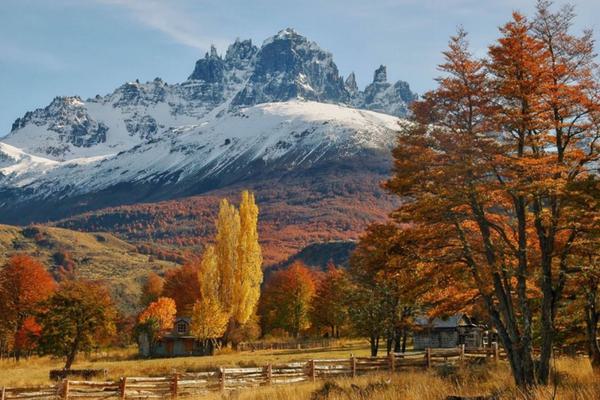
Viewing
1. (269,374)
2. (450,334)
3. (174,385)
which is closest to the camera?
(174,385)

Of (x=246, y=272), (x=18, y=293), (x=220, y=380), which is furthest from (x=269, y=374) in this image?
(x=18, y=293)

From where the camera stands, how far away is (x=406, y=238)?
72.8 ft

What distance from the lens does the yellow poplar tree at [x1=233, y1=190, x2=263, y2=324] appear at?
207 ft

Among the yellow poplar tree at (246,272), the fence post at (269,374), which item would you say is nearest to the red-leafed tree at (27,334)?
the yellow poplar tree at (246,272)

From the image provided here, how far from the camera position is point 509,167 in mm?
20609

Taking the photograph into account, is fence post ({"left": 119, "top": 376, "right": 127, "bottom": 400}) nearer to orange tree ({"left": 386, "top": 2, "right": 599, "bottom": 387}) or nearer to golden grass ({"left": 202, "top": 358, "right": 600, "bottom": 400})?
golden grass ({"left": 202, "top": 358, "right": 600, "bottom": 400})

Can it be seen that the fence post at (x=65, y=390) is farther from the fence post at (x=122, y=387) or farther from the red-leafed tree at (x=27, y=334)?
the red-leafed tree at (x=27, y=334)

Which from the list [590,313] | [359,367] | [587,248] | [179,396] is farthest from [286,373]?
[587,248]

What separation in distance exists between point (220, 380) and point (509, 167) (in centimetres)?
Answer: 1746

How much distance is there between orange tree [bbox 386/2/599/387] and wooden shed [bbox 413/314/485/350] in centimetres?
4320

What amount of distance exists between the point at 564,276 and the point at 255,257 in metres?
46.6

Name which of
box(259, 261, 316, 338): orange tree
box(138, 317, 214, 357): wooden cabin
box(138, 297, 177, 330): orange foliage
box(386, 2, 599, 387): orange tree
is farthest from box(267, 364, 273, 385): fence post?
box(259, 261, 316, 338): orange tree

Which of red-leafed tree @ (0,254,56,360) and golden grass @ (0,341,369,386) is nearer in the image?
golden grass @ (0,341,369,386)

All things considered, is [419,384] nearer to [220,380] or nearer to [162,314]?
[220,380]
